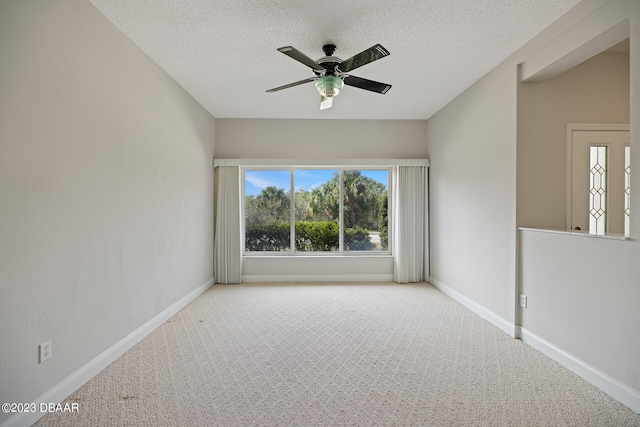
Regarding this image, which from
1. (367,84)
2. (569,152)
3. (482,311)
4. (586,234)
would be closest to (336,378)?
(586,234)

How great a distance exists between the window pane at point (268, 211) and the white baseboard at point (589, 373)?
3.68m

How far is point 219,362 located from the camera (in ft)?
8.49

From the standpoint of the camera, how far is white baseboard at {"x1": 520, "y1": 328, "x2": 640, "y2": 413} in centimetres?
200

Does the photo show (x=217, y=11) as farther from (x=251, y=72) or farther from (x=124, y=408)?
(x=124, y=408)

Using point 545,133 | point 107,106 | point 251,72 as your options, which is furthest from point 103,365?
point 545,133

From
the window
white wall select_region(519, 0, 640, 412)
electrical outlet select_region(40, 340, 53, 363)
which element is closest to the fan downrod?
white wall select_region(519, 0, 640, 412)

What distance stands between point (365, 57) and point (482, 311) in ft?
9.41

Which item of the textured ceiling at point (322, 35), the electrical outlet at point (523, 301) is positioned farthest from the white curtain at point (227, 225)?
the electrical outlet at point (523, 301)

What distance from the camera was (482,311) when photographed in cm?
369

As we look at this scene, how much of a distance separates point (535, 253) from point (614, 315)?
32.4 inches

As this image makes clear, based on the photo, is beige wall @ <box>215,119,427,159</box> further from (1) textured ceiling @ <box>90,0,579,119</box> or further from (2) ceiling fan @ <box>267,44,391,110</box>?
(2) ceiling fan @ <box>267,44,391,110</box>

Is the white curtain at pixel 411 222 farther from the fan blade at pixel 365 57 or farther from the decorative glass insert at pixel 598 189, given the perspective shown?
the fan blade at pixel 365 57

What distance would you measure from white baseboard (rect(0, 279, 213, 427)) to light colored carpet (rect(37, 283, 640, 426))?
0.06 metres

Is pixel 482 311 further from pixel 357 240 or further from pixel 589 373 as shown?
pixel 357 240
